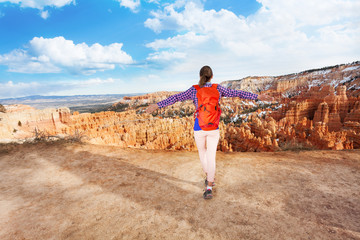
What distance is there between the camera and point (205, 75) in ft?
8.36

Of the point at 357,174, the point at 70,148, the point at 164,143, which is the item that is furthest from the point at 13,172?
the point at 164,143

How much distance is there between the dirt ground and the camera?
6.59ft

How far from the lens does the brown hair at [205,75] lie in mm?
2553

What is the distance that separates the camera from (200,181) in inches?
132

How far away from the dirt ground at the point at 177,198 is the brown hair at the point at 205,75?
6.37ft

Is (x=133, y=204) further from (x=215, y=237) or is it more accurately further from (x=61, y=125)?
(x=61, y=125)

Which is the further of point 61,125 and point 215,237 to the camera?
point 61,125

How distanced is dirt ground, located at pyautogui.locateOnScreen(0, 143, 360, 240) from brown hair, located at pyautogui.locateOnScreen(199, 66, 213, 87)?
1942 mm

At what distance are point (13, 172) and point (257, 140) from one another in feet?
77.2

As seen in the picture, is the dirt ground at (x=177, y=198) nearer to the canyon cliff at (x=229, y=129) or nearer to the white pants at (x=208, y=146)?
the white pants at (x=208, y=146)

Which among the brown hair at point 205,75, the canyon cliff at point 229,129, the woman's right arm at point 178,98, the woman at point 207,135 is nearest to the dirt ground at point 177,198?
the woman at point 207,135

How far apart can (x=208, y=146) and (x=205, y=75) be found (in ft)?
3.74

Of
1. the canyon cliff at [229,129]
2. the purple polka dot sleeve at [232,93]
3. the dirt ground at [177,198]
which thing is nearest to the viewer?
the dirt ground at [177,198]

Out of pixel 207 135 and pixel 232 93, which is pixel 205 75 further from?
pixel 207 135
